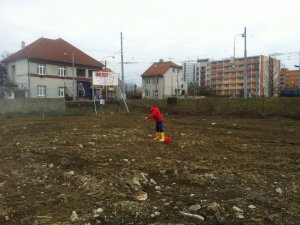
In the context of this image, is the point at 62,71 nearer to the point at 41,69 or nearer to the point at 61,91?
the point at 61,91

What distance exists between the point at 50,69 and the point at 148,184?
136 ft

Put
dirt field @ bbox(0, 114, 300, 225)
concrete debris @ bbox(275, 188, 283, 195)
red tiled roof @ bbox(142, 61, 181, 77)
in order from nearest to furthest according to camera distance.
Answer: dirt field @ bbox(0, 114, 300, 225)
concrete debris @ bbox(275, 188, 283, 195)
red tiled roof @ bbox(142, 61, 181, 77)

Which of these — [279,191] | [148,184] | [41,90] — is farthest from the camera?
[41,90]

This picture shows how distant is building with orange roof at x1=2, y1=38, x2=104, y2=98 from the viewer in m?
43.2

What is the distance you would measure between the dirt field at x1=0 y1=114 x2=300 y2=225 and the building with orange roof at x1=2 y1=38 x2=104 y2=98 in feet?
111

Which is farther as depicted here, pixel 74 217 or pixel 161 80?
pixel 161 80

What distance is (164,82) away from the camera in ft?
226

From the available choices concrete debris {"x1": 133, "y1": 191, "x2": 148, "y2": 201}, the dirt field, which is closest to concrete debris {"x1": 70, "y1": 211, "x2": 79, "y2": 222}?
the dirt field

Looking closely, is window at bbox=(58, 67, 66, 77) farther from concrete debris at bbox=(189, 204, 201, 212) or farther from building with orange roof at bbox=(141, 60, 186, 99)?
concrete debris at bbox=(189, 204, 201, 212)

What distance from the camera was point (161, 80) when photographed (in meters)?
69.1

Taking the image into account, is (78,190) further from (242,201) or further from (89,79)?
(89,79)

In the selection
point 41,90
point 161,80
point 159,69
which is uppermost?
point 159,69

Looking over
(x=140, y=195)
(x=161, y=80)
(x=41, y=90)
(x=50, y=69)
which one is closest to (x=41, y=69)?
(x=50, y=69)

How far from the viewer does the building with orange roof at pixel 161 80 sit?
6888cm
